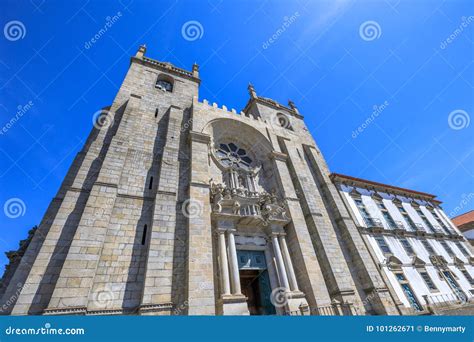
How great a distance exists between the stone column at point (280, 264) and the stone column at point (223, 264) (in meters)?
2.72

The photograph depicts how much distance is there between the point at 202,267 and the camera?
732 cm

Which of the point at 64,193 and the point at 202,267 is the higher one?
the point at 64,193

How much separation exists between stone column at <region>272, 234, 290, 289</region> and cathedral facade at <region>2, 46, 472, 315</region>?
57 millimetres

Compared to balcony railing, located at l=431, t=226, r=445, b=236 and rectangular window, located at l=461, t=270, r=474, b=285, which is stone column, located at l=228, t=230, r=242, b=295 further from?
balcony railing, located at l=431, t=226, r=445, b=236

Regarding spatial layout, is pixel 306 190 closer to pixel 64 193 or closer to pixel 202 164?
pixel 202 164

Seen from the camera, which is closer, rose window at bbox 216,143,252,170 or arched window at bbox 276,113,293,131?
rose window at bbox 216,143,252,170

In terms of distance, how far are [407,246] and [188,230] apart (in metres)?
17.6

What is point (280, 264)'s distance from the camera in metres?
9.55

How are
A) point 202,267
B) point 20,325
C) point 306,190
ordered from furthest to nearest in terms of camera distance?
point 306,190 < point 202,267 < point 20,325

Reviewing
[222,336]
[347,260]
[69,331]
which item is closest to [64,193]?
[69,331]

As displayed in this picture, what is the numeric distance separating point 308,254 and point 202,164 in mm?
6968

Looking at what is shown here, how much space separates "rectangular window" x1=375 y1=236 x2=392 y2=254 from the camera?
14617 mm

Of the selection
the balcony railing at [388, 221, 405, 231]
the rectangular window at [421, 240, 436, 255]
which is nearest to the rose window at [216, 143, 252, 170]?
the balcony railing at [388, 221, 405, 231]

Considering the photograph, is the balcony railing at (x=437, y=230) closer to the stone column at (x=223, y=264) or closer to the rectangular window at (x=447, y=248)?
the rectangular window at (x=447, y=248)
